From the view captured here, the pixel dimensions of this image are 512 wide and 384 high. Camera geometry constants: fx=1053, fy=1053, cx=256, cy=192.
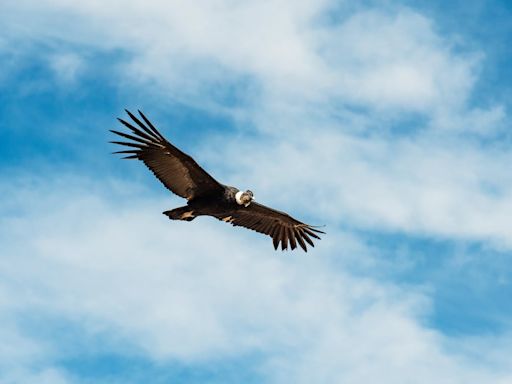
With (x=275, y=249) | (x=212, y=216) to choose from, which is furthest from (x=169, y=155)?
(x=275, y=249)

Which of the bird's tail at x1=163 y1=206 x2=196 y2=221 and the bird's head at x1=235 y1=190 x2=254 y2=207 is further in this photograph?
the bird's head at x1=235 y1=190 x2=254 y2=207

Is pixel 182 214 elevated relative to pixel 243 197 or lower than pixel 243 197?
lower

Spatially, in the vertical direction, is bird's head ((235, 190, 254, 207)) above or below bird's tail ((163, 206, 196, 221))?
above

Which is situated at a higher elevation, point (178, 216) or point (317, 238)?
point (317, 238)

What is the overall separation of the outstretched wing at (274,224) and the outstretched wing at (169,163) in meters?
2.59

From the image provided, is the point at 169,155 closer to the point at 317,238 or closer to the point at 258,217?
the point at 258,217

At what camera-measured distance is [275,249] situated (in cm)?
4262

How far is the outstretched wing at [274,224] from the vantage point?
135ft

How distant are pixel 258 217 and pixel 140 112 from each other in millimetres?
7788

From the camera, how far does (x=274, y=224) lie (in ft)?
139

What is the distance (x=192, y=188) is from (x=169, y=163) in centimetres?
143

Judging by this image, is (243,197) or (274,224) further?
(274,224)

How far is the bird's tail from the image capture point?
37.9m

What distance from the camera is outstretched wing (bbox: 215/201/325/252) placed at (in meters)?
41.1
